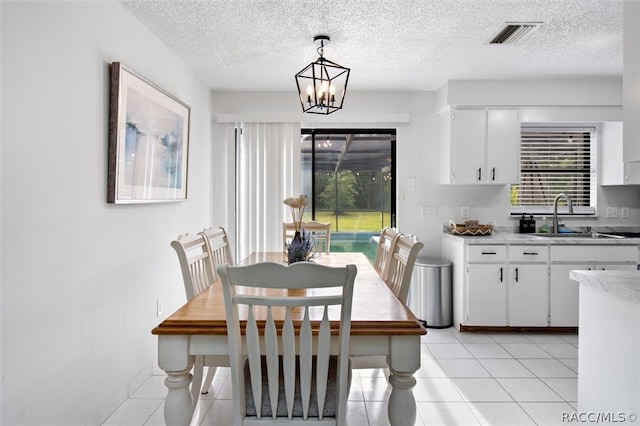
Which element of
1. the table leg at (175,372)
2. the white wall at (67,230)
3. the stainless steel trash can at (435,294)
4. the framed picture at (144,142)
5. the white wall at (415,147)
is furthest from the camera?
the white wall at (415,147)

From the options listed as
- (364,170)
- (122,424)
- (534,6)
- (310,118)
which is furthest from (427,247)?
(122,424)

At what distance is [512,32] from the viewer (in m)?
2.93

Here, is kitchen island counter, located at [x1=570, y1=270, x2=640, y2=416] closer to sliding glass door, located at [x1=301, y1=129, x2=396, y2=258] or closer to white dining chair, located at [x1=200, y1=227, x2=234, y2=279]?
white dining chair, located at [x1=200, y1=227, x2=234, y2=279]

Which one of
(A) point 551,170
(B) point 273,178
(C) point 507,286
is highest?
(A) point 551,170

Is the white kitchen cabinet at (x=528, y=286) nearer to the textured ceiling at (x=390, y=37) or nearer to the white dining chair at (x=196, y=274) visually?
the textured ceiling at (x=390, y=37)

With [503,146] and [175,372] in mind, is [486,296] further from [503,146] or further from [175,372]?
[175,372]

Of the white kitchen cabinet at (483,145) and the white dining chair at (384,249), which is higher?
the white kitchen cabinet at (483,145)

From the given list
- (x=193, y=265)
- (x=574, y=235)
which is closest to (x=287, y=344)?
(x=193, y=265)

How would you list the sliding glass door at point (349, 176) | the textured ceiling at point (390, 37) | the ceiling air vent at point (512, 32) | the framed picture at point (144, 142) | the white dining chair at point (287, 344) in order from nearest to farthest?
the white dining chair at point (287, 344) < the framed picture at point (144, 142) < the textured ceiling at point (390, 37) < the ceiling air vent at point (512, 32) < the sliding glass door at point (349, 176)

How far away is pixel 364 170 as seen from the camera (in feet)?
15.5

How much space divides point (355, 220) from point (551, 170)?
211 centimetres

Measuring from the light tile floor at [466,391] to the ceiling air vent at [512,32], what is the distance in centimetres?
234

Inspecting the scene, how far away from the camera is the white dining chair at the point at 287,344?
1.38m

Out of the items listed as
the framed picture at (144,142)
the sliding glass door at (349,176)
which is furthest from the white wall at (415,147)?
Answer: the framed picture at (144,142)
